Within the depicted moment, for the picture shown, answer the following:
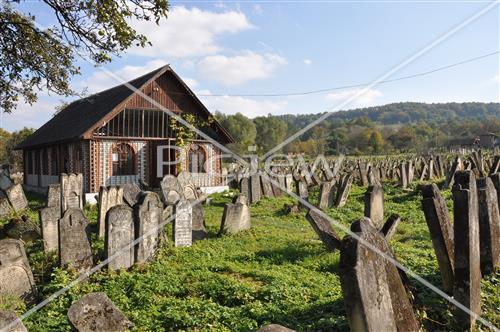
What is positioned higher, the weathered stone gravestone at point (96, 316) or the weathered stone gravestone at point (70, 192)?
the weathered stone gravestone at point (70, 192)

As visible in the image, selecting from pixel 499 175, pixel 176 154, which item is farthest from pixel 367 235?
pixel 176 154

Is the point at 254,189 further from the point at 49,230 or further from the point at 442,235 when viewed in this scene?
the point at 442,235

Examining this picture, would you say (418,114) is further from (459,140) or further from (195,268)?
(195,268)

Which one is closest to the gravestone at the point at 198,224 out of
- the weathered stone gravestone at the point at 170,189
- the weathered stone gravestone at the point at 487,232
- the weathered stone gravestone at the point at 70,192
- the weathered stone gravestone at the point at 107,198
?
the weathered stone gravestone at the point at 170,189

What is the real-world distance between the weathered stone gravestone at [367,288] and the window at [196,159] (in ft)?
62.4

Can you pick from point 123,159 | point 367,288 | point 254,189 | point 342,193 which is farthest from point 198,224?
point 123,159

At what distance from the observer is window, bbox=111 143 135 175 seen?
2048 cm

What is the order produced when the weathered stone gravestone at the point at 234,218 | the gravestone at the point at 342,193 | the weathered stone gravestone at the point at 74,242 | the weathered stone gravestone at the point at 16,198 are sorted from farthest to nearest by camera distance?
the weathered stone gravestone at the point at 16,198, the gravestone at the point at 342,193, the weathered stone gravestone at the point at 234,218, the weathered stone gravestone at the point at 74,242

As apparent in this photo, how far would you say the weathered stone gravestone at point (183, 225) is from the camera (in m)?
9.63

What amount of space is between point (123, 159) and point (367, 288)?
18.7m

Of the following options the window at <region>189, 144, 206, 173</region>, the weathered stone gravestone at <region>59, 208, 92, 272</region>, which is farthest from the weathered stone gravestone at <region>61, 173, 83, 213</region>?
the window at <region>189, 144, 206, 173</region>

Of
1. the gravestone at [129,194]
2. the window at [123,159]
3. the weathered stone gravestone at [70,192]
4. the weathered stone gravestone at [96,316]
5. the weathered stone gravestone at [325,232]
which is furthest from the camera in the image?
the window at [123,159]

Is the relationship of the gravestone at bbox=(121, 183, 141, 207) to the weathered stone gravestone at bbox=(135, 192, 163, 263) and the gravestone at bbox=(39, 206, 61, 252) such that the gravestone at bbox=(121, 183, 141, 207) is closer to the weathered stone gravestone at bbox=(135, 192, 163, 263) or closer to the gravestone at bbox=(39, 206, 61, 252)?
the gravestone at bbox=(39, 206, 61, 252)

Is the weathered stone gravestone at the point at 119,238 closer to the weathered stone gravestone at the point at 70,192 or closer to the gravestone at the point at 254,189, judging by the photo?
the weathered stone gravestone at the point at 70,192
